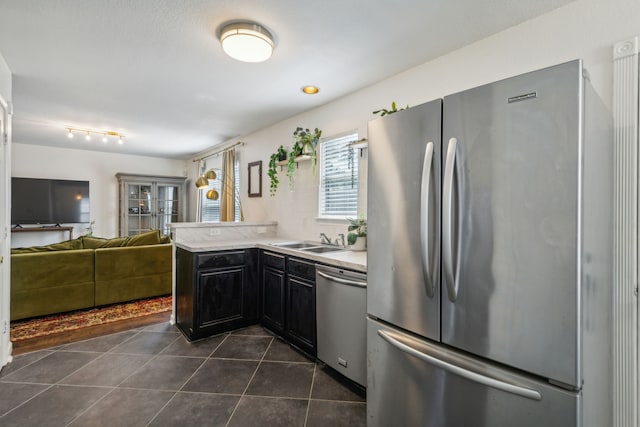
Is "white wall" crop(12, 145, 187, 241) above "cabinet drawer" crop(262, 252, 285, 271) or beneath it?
above

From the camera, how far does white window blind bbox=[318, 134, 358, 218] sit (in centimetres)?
307

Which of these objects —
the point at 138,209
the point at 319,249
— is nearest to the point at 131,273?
the point at 319,249

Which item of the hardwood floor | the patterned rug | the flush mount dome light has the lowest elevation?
the hardwood floor

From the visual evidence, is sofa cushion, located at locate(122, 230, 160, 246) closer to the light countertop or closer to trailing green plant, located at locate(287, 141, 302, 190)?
the light countertop

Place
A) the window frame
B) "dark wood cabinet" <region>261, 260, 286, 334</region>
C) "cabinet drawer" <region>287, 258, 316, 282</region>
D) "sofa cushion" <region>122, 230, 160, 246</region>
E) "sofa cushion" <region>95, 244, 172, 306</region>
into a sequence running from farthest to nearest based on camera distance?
1. "sofa cushion" <region>122, 230, 160, 246</region>
2. "sofa cushion" <region>95, 244, 172, 306</region>
3. the window frame
4. "dark wood cabinet" <region>261, 260, 286, 334</region>
5. "cabinet drawer" <region>287, 258, 316, 282</region>

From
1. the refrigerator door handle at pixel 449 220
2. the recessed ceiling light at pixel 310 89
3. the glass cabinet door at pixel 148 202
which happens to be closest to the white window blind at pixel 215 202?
the glass cabinet door at pixel 148 202

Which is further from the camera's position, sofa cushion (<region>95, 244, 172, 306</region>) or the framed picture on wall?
the framed picture on wall

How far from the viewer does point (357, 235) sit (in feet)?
8.86

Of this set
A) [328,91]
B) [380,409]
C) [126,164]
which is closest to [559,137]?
[380,409]

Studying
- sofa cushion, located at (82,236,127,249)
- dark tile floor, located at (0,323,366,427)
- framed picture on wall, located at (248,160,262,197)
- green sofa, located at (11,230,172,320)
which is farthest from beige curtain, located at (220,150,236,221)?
dark tile floor, located at (0,323,366,427)

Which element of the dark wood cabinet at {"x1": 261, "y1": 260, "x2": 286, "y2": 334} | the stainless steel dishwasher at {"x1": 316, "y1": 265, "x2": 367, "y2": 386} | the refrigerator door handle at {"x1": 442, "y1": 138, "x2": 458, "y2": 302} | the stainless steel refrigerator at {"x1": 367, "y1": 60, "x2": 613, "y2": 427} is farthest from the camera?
the dark wood cabinet at {"x1": 261, "y1": 260, "x2": 286, "y2": 334}

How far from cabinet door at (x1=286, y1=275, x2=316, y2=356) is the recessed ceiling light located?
1.84 meters

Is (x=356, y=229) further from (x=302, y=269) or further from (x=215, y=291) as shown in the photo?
(x=215, y=291)

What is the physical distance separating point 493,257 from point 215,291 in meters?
2.56
